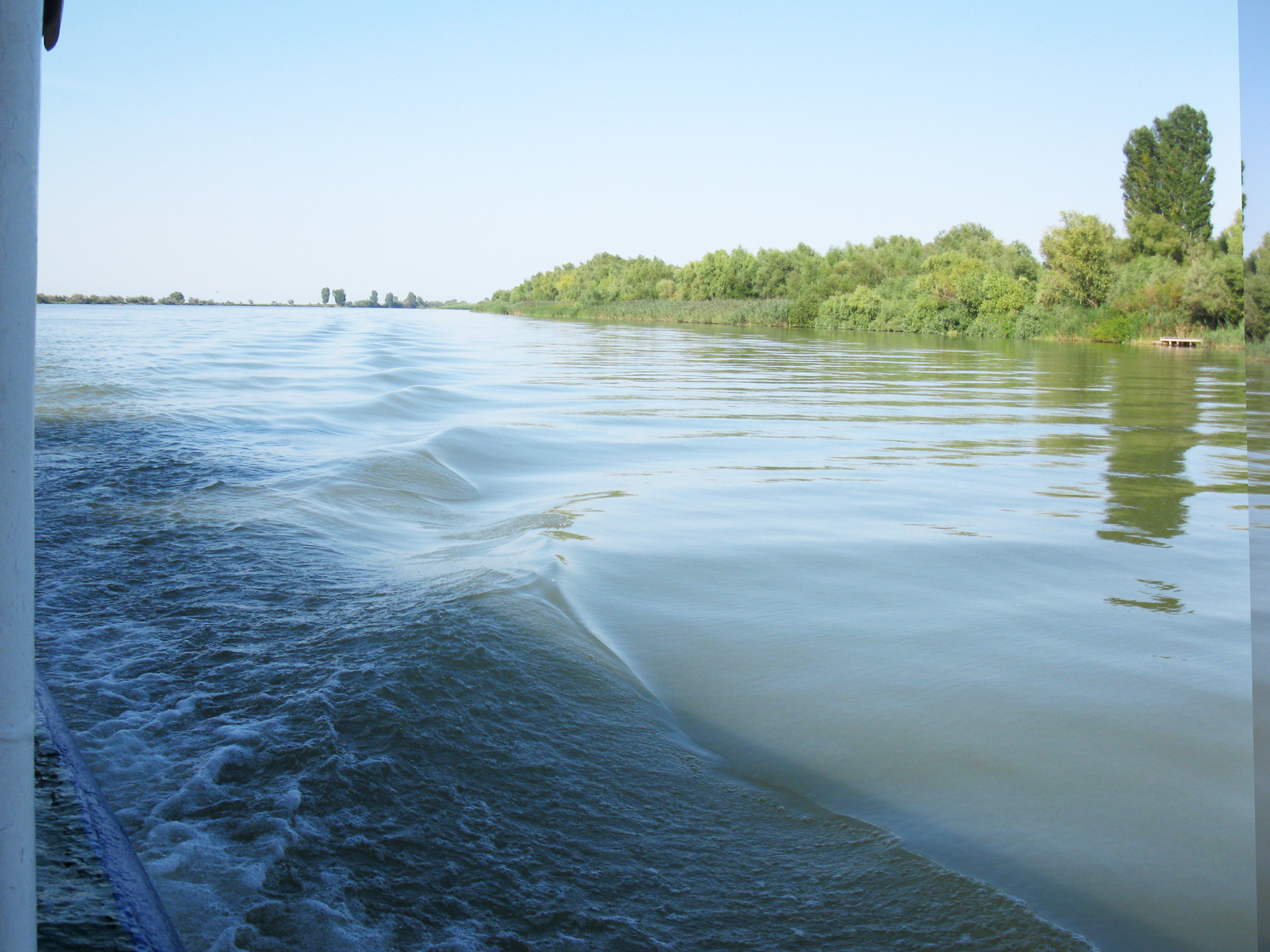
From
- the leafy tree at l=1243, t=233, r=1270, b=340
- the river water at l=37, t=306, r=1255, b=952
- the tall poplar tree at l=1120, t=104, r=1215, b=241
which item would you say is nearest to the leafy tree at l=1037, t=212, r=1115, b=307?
the tall poplar tree at l=1120, t=104, r=1215, b=241

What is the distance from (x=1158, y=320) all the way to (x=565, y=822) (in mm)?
40403

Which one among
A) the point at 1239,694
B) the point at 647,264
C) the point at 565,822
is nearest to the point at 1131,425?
the point at 1239,694

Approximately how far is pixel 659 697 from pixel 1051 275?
4648 cm

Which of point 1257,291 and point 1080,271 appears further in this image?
point 1080,271

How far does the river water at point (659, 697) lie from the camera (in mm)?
2018

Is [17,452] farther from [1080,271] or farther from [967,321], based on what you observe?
[967,321]

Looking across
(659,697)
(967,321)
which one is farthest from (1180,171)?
(659,697)

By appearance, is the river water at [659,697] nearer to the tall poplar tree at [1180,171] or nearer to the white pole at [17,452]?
the white pole at [17,452]

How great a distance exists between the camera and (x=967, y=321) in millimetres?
49500

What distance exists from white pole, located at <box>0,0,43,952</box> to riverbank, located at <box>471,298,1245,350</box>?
1288 inches

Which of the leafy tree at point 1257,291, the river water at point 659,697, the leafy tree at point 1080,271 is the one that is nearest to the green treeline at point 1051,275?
the leafy tree at point 1080,271

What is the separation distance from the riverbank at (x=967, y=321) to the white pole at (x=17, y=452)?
107 ft

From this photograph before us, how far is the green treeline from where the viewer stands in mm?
37188

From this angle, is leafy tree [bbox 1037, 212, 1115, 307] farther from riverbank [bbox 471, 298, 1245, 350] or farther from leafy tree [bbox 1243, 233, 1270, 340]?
leafy tree [bbox 1243, 233, 1270, 340]
